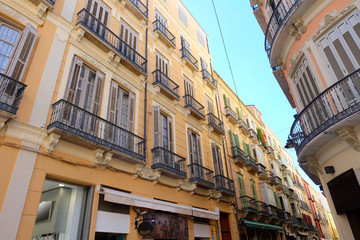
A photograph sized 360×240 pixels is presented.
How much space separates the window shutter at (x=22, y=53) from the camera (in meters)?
6.22

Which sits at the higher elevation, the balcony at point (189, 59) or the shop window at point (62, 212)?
the balcony at point (189, 59)

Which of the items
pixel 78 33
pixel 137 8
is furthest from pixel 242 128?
pixel 78 33

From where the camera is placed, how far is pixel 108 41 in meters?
9.45

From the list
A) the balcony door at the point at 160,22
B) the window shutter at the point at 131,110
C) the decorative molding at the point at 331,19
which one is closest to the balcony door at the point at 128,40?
the window shutter at the point at 131,110

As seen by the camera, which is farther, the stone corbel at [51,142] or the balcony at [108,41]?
the balcony at [108,41]

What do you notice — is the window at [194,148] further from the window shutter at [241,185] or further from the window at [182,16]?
the window at [182,16]

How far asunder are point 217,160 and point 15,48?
11.0 meters

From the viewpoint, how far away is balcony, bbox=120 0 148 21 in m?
11.6

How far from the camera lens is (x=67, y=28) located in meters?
8.16

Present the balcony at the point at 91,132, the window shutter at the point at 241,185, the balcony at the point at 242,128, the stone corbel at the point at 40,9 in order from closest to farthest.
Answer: the balcony at the point at 91,132 < the stone corbel at the point at 40,9 < the window shutter at the point at 241,185 < the balcony at the point at 242,128

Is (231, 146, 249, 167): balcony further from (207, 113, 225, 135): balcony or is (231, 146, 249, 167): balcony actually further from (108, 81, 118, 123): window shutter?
(108, 81, 118, 123): window shutter

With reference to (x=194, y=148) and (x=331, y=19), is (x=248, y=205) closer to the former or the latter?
(x=194, y=148)

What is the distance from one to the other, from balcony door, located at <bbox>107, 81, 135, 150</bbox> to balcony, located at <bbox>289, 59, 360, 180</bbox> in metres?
5.93

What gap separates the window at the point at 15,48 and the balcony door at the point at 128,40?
369 centimetres
